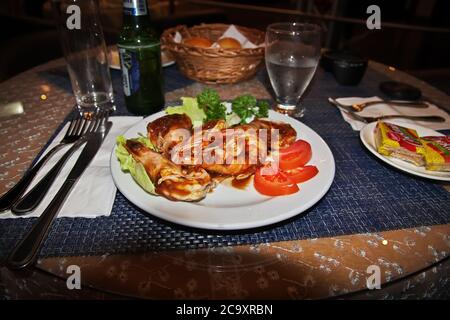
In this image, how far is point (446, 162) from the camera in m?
1.06

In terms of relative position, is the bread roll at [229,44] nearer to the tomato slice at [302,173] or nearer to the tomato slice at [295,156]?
the tomato slice at [295,156]

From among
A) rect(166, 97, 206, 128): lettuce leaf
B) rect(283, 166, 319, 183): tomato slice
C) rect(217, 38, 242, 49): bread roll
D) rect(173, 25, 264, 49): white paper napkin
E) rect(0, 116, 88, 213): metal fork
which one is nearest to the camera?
rect(0, 116, 88, 213): metal fork

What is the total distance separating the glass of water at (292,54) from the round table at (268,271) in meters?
0.88

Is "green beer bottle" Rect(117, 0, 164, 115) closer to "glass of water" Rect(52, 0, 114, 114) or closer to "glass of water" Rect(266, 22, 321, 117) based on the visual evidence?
"glass of water" Rect(52, 0, 114, 114)

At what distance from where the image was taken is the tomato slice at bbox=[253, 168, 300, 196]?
949mm

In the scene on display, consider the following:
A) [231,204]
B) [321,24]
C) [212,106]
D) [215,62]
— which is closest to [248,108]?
[212,106]

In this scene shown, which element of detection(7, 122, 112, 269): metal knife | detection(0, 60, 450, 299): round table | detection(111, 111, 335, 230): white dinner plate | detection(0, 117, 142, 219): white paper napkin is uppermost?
detection(111, 111, 335, 230): white dinner plate

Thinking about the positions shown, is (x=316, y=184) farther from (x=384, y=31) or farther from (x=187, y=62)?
(x=384, y=31)

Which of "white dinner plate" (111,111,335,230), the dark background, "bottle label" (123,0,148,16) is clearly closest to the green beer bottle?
"bottle label" (123,0,148,16)

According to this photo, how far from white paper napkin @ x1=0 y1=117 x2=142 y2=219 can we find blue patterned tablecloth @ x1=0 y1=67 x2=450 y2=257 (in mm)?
25

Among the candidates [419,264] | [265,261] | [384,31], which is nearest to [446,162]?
[419,264]

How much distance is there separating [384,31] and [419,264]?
8.09 metres

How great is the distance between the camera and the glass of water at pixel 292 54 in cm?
146

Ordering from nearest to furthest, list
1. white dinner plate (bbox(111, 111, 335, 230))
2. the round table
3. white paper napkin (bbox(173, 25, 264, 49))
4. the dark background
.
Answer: the round table < white dinner plate (bbox(111, 111, 335, 230)) < white paper napkin (bbox(173, 25, 264, 49)) < the dark background
